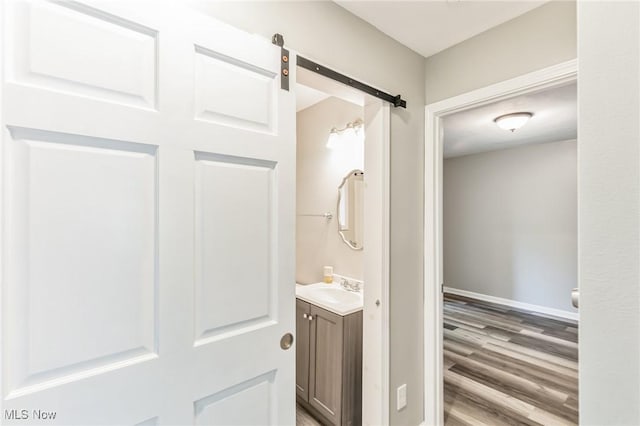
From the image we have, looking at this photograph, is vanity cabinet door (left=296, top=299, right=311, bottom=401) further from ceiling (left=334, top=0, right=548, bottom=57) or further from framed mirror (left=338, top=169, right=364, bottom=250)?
ceiling (left=334, top=0, right=548, bottom=57)

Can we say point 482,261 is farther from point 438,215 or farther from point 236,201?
point 236,201

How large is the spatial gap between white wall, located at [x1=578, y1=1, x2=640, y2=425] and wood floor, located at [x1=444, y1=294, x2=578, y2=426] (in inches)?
81.5

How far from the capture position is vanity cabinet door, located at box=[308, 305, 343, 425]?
6.13ft

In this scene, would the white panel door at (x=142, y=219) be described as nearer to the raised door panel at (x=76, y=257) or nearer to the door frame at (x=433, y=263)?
the raised door panel at (x=76, y=257)


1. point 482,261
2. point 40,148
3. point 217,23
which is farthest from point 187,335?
point 482,261

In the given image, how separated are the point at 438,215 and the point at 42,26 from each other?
1.86 meters

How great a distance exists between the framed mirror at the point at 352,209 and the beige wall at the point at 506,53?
845 millimetres

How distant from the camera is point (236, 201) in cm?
101

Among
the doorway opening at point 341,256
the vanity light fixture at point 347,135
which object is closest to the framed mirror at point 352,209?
the doorway opening at point 341,256

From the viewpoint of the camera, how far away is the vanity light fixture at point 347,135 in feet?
7.89

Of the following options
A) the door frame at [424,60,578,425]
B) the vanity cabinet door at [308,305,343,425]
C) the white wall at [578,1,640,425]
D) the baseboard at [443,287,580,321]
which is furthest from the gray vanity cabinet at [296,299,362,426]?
the baseboard at [443,287,580,321]

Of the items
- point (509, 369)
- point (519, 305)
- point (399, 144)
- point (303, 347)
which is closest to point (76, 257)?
point (399, 144)

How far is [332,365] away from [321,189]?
1.48 m

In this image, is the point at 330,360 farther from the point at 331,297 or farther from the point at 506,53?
the point at 506,53
